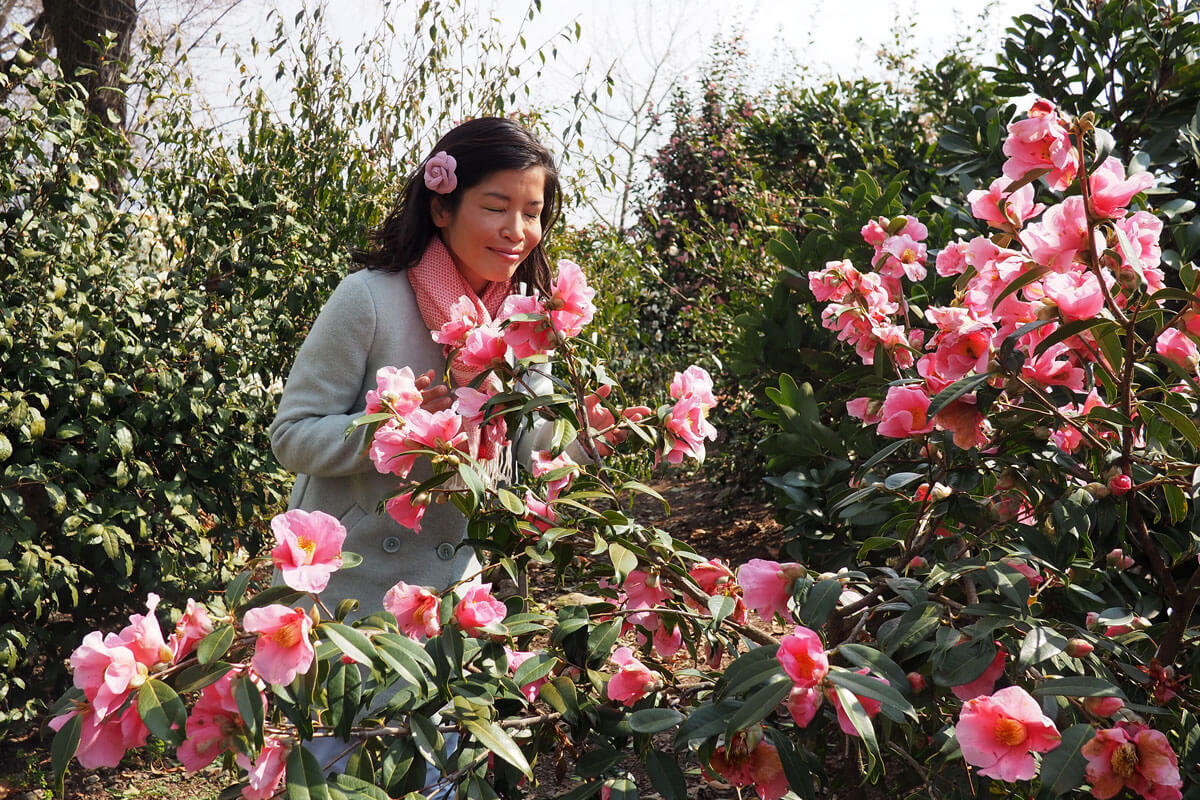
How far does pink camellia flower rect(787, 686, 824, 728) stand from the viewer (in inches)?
39.3

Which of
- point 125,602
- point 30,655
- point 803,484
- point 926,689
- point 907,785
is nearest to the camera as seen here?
point 926,689

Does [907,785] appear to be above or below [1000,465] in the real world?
below

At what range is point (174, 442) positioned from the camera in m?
2.81

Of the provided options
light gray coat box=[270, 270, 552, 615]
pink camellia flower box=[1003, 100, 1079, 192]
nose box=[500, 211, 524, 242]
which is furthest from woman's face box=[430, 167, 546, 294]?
pink camellia flower box=[1003, 100, 1079, 192]

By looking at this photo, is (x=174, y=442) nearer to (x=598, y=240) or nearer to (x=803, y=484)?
(x=803, y=484)

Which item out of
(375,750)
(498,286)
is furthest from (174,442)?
(375,750)

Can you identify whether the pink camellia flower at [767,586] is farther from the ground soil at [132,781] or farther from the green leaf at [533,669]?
the ground soil at [132,781]

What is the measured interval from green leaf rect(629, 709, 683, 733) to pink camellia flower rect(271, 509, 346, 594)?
0.39 meters

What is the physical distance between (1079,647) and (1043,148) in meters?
0.57

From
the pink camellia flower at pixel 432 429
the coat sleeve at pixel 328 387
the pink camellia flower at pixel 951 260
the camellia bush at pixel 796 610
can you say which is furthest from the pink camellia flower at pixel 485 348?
the pink camellia flower at pixel 951 260

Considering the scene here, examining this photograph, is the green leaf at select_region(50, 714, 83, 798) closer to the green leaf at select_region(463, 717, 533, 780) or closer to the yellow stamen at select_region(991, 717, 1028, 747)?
the green leaf at select_region(463, 717, 533, 780)

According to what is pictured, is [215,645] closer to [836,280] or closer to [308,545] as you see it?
[308,545]

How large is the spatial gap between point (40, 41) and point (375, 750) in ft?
7.96

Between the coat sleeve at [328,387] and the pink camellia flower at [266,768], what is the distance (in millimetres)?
709
